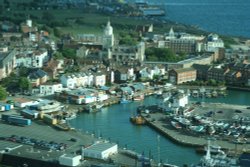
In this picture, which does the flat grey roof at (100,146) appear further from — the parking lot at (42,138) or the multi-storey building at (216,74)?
the multi-storey building at (216,74)

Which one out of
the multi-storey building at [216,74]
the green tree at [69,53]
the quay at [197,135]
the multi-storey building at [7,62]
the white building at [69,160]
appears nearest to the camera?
the white building at [69,160]

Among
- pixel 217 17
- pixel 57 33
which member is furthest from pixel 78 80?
pixel 217 17

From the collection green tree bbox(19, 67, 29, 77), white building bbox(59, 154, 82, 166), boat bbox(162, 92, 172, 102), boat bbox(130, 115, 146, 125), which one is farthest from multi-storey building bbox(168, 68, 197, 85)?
white building bbox(59, 154, 82, 166)

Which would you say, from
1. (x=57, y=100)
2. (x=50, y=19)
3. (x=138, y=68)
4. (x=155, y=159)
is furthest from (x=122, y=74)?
(x=50, y=19)

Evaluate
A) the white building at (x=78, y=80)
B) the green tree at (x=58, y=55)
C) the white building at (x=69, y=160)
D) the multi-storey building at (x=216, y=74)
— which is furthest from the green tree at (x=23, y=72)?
the white building at (x=69, y=160)

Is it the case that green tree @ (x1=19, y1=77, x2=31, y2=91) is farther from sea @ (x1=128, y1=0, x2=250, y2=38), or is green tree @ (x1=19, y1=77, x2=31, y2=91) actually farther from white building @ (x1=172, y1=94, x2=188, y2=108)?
sea @ (x1=128, y1=0, x2=250, y2=38)

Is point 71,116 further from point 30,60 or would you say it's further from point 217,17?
point 217,17
